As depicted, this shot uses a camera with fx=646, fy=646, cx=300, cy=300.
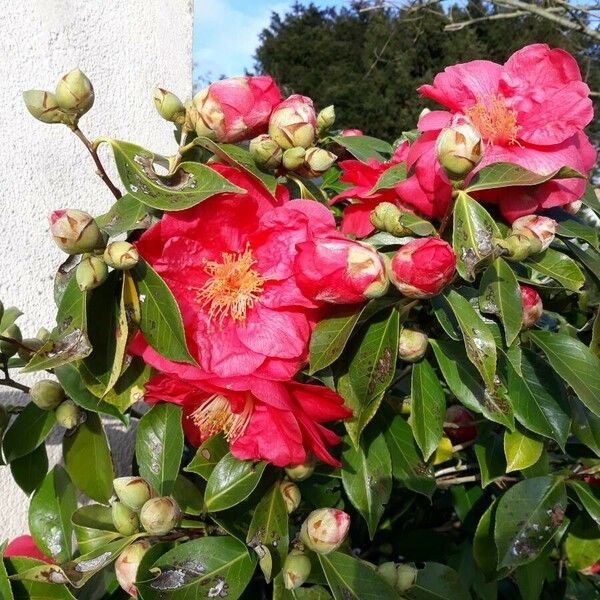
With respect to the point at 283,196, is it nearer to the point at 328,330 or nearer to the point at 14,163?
the point at 328,330

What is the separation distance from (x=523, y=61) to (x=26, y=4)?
1010 millimetres

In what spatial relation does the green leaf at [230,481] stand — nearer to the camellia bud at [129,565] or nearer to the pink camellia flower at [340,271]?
the camellia bud at [129,565]

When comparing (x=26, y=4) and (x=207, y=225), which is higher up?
(x=26, y=4)

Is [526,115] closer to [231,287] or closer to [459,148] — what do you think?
[459,148]

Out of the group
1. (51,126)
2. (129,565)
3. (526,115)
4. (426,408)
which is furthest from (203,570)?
(51,126)

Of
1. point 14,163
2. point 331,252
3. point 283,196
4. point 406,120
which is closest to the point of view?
point 331,252

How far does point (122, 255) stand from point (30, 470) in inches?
19.4

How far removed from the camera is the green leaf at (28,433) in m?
0.88

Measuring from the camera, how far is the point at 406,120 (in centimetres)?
926

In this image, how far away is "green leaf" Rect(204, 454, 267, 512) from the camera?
737mm

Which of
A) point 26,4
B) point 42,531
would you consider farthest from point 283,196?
point 26,4

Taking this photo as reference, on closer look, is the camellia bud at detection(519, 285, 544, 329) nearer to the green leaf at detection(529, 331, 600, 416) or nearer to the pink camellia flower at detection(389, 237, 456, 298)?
the green leaf at detection(529, 331, 600, 416)

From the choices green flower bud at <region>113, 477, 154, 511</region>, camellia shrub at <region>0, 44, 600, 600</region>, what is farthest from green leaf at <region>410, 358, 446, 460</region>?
green flower bud at <region>113, 477, 154, 511</region>

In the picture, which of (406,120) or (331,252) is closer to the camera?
(331,252)
